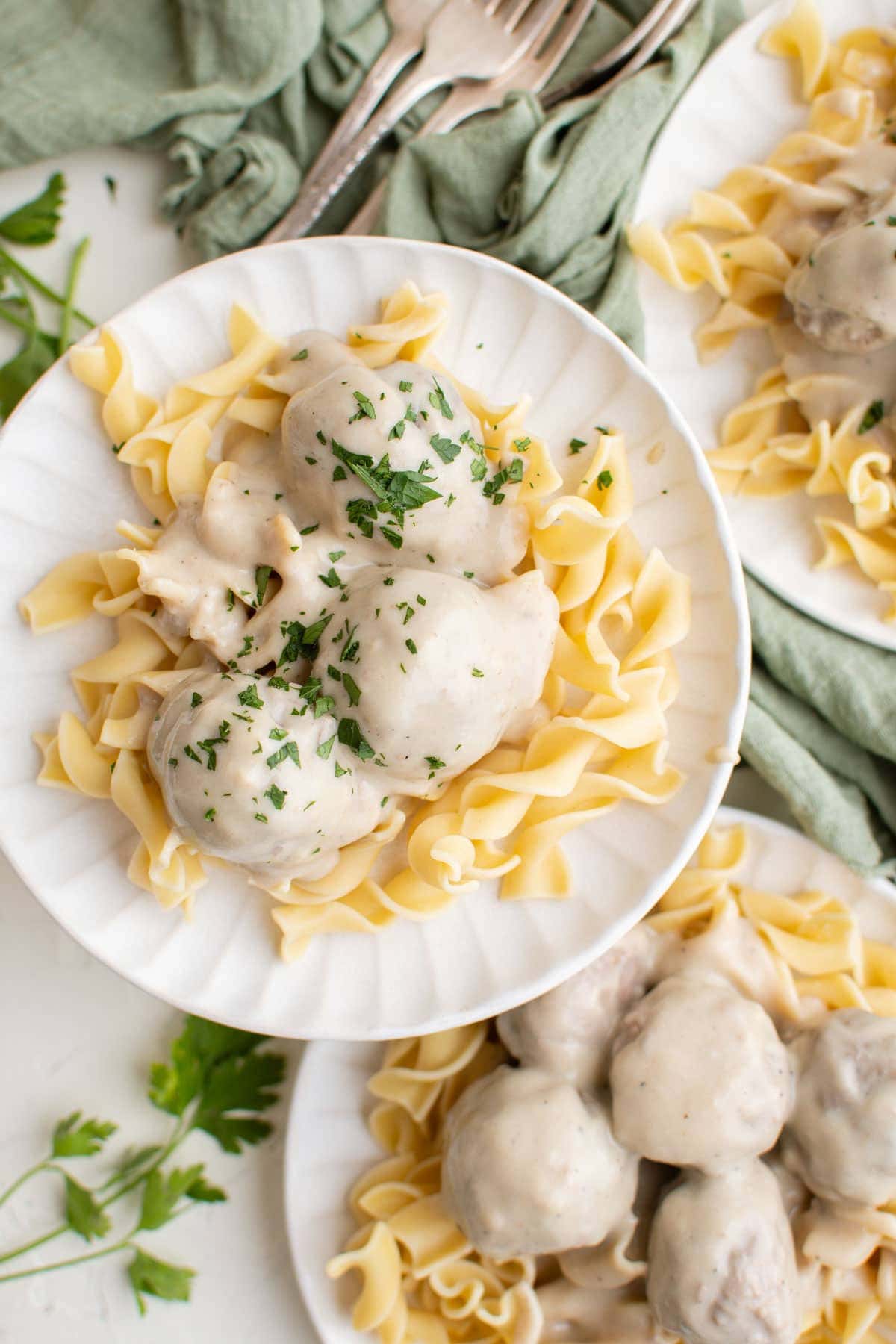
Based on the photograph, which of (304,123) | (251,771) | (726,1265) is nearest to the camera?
(251,771)

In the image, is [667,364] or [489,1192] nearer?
[489,1192]

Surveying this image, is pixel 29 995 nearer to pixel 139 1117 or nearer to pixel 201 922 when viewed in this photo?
pixel 139 1117

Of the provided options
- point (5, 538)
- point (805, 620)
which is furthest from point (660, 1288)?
point (5, 538)

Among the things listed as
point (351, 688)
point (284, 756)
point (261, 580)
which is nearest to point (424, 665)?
point (351, 688)

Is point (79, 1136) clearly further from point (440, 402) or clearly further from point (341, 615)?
point (440, 402)

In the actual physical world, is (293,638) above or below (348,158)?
below

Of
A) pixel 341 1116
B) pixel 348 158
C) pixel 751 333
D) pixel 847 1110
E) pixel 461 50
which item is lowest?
pixel 341 1116

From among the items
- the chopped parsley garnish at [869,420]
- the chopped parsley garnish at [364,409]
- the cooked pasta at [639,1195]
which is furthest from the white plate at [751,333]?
the chopped parsley garnish at [364,409]
